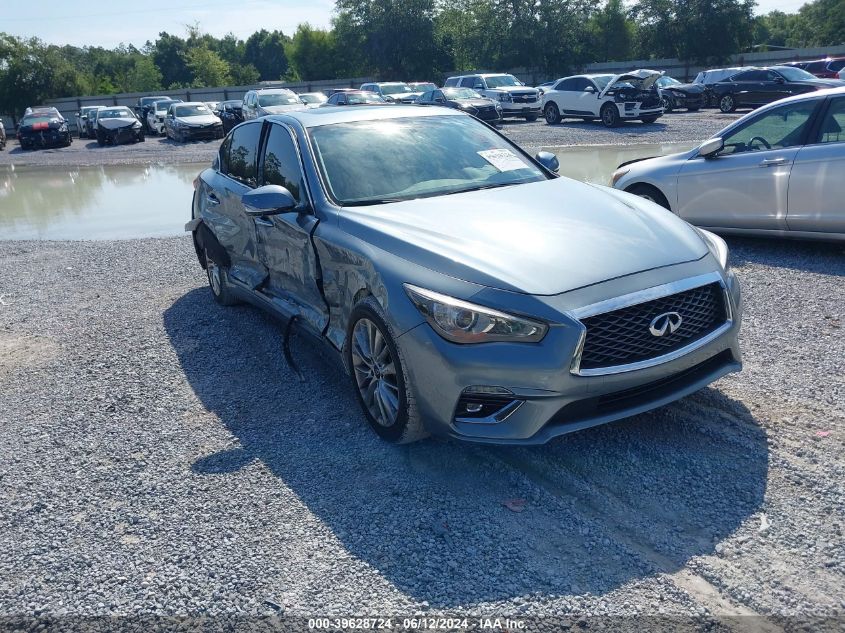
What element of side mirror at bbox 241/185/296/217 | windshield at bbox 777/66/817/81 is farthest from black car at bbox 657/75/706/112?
side mirror at bbox 241/185/296/217

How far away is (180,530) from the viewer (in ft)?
11.6

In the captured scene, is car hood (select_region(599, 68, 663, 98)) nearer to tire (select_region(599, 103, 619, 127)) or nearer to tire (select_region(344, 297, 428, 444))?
tire (select_region(599, 103, 619, 127))

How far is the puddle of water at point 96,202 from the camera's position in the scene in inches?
487

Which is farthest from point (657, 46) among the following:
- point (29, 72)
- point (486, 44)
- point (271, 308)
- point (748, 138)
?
point (271, 308)

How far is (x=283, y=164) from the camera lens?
529 cm

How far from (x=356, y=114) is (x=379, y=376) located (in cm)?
222

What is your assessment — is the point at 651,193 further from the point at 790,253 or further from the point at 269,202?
the point at 269,202

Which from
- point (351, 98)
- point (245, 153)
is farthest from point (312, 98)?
point (245, 153)

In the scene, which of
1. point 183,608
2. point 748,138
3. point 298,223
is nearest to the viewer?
point 183,608

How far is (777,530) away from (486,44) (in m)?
61.8

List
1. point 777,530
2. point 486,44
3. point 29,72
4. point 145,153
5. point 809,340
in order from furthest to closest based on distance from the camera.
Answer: point 486,44 < point 29,72 < point 145,153 < point 809,340 < point 777,530

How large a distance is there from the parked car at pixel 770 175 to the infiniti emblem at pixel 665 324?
4.22 meters

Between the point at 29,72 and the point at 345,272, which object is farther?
the point at 29,72

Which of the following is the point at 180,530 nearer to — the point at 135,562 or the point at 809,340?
the point at 135,562
